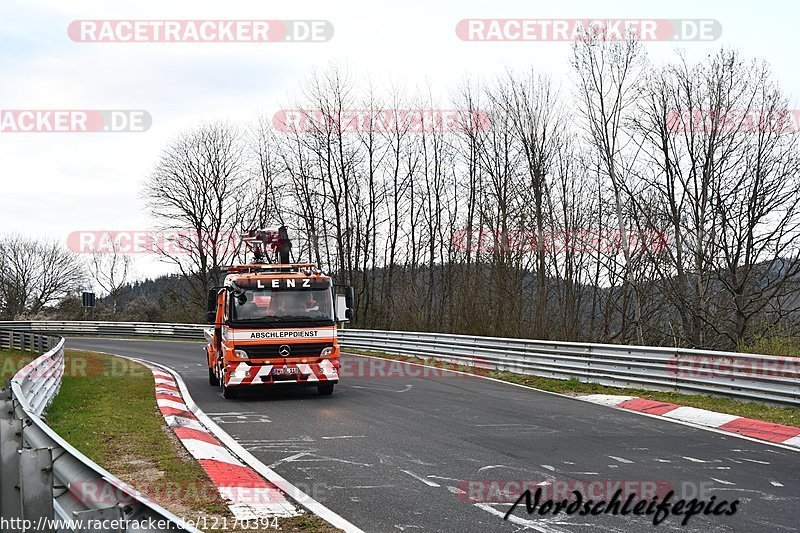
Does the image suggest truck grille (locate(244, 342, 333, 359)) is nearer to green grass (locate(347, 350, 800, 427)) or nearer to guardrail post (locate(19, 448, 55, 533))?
green grass (locate(347, 350, 800, 427))

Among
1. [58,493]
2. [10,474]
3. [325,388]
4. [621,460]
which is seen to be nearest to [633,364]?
[325,388]

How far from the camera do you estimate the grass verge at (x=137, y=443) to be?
6.70 metres

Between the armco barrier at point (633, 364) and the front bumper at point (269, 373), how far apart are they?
19.4 ft

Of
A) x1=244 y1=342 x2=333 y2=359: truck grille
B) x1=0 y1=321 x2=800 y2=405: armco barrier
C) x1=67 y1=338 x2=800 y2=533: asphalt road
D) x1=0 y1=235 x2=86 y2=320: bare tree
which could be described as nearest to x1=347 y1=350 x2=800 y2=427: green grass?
x1=0 y1=321 x2=800 y2=405: armco barrier

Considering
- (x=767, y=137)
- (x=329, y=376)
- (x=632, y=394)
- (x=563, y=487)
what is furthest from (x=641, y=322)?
(x=563, y=487)

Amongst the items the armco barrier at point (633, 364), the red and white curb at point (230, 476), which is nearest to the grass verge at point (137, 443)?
the red and white curb at point (230, 476)

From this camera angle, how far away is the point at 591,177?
36781 millimetres

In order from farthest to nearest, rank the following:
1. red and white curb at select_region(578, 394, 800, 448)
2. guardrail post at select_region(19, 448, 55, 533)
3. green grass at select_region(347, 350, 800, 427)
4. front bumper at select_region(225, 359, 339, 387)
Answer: front bumper at select_region(225, 359, 339, 387), green grass at select_region(347, 350, 800, 427), red and white curb at select_region(578, 394, 800, 448), guardrail post at select_region(19, 448, 55, 533)

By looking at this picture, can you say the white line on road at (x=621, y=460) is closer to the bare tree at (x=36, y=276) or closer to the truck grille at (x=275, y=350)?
the truck grille at (x=275, y=350)

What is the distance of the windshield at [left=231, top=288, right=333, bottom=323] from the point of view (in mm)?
15047

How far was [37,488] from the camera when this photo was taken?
170 inches

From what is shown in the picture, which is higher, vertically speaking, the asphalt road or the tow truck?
the tow truck

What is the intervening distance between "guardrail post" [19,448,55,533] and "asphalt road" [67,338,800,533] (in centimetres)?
251

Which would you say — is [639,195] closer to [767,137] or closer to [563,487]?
[767,137]
